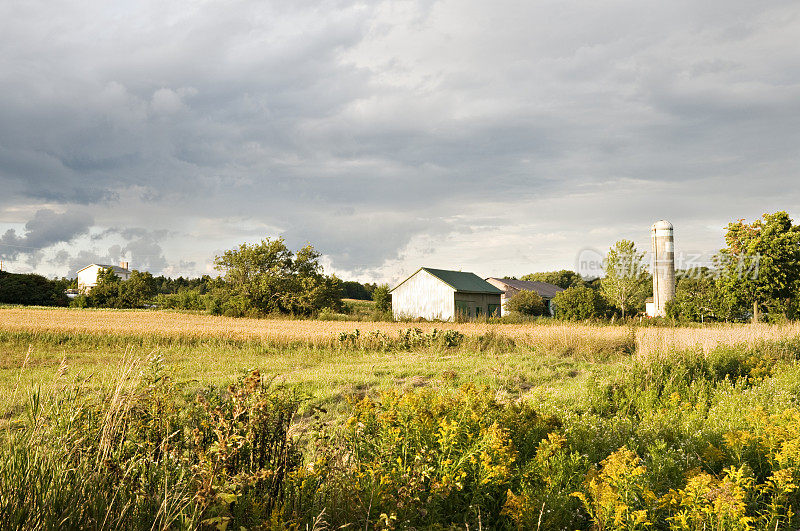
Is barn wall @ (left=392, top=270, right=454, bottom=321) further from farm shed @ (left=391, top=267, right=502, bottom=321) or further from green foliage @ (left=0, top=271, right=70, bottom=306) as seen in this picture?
green foliage @ (left=0, top=271, right=70, bottom=306)

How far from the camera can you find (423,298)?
127 feet

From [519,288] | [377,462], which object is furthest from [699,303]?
[377,462]

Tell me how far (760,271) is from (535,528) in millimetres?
27699

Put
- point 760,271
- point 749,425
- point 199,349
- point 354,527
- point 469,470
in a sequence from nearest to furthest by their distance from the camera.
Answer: point 354,527, point 469,470, point 749,425, point 199,349, point 760,271

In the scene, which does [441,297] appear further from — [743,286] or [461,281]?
[743,286]

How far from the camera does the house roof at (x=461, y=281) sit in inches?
1490

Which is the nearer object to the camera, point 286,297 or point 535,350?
point 535,350

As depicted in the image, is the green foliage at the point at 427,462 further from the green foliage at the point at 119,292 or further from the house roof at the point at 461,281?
the green foliage at the point at 119,292

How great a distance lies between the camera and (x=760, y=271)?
25.6m

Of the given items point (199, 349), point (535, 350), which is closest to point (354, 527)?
point (535, 350)

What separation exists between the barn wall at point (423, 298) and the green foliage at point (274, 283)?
520cm

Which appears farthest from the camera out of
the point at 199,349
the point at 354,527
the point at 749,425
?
the point at 199,349

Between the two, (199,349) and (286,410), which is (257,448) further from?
(199,349)

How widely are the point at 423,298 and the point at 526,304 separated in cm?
947
